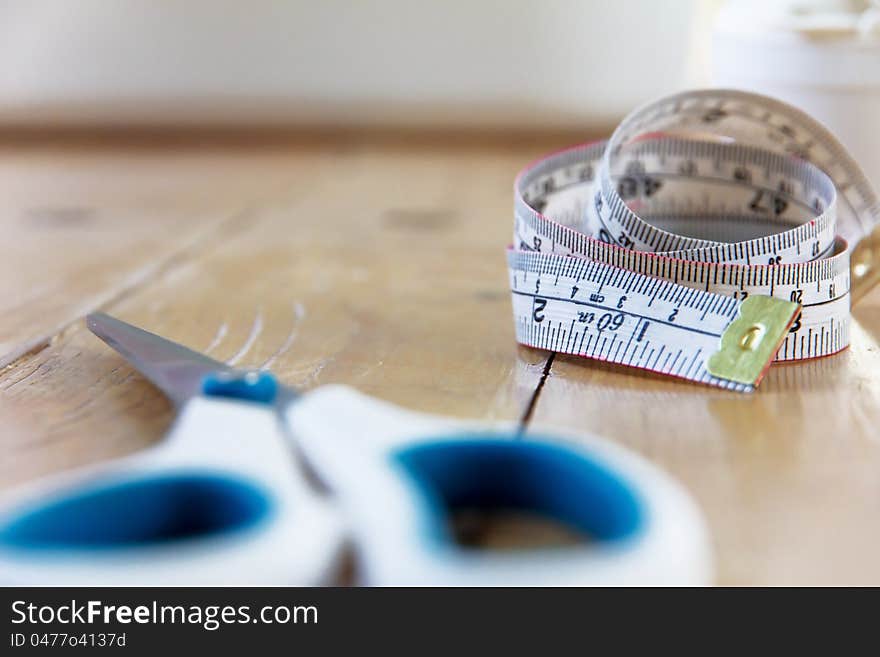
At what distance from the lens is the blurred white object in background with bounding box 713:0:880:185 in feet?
3.04

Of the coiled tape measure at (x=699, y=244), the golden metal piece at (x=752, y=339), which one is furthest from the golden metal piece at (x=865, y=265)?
the golden metal piece at (x=752, y=339)

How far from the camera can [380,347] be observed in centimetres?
73

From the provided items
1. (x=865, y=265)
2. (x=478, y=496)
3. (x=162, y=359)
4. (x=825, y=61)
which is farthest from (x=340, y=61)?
Result: (x=478, y=496)

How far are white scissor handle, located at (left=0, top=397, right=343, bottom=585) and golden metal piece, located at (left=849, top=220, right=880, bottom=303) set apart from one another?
1.80 ft

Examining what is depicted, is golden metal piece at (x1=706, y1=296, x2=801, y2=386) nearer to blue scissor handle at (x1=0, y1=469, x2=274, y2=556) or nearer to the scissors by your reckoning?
the scissors

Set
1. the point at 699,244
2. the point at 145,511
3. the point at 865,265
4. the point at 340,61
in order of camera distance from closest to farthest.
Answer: the point at 145,511, the point at 699,244, the point at 865,265, the point at 340,61

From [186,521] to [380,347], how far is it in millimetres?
328

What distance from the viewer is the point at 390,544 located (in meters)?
0.36

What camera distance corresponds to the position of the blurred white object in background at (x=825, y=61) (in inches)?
36.4

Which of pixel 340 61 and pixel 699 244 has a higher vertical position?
pixel 699 244

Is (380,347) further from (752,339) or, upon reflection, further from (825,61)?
(825,61)
